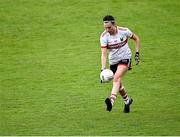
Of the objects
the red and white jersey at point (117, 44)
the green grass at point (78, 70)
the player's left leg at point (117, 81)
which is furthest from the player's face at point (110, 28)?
the green grass at point (78, 70)

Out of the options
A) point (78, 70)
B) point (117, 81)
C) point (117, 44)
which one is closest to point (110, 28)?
point (117, 44)

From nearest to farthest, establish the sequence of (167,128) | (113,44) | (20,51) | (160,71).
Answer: (167,128), (113,44), (160,71), (20,51)

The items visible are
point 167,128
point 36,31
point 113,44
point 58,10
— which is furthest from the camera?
point 58,10

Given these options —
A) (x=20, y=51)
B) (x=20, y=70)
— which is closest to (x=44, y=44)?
(x=20, y=51)

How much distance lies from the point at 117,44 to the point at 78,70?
A: 5616mm

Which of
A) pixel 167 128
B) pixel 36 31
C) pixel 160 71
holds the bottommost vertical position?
pixel 167 128

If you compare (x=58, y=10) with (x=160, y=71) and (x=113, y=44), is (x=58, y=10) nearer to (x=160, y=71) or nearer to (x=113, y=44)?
(x=160, y=71)

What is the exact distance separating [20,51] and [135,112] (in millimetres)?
8071

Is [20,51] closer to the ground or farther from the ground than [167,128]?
farther from the ground

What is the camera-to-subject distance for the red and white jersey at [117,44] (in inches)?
706

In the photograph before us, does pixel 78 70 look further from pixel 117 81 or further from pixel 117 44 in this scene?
pixel 117 81

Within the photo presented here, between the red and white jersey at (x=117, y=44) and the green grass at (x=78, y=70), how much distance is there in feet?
4.89

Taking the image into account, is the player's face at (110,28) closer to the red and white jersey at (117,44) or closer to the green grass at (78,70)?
the red and white jersey at (117,44)

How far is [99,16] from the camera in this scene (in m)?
28.7
